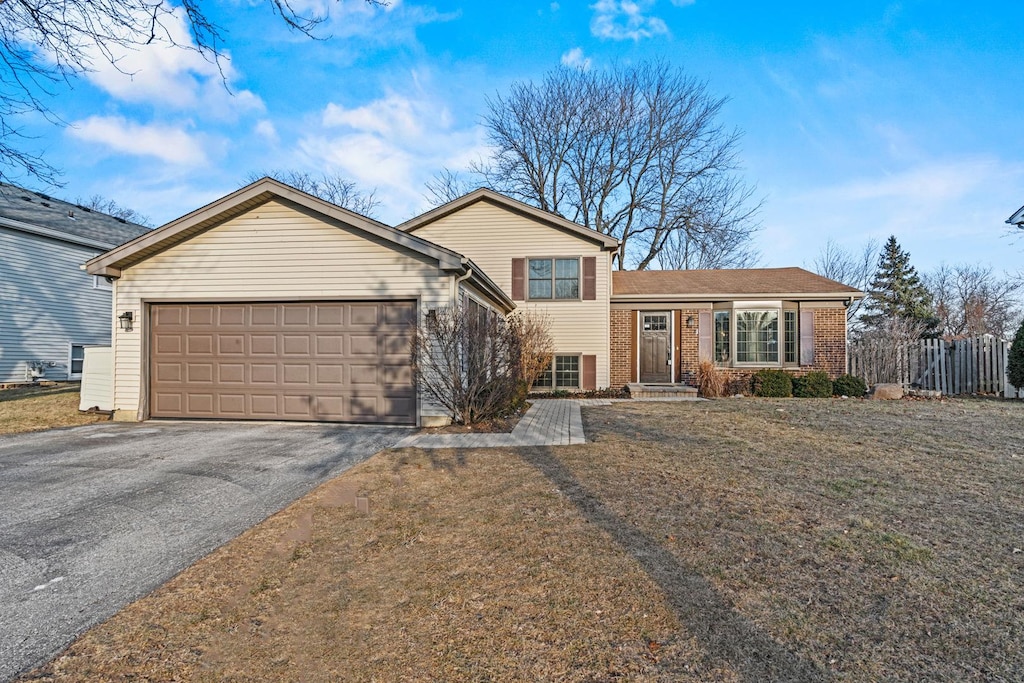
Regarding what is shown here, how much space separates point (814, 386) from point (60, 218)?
78.8ft

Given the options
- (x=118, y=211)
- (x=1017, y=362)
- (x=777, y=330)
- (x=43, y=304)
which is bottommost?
(x=1017, y=362)

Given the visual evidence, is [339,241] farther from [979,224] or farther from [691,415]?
[979,224]

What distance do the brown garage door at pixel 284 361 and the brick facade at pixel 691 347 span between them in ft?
26.8

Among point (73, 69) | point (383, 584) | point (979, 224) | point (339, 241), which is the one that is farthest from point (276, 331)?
point (979, 224)

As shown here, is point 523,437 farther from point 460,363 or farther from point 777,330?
point 777,330

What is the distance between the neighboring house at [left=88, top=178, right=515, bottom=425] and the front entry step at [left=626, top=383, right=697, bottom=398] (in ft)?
22.4

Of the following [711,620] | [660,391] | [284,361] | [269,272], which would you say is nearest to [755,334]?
[660,391]

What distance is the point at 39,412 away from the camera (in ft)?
31.9

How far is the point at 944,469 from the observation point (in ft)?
17.6

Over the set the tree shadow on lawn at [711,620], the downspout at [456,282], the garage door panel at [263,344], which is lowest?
the tree shadow on lawn at [711,620]

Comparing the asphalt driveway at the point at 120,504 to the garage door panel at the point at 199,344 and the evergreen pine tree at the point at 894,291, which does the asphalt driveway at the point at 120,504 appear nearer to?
the garage door panel at the point at 199,344

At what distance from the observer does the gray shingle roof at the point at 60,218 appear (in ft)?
50.8

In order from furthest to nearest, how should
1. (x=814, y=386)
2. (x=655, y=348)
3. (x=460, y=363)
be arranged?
1. (x=655, y=348)
2. (x=814, y=386)
3. (x=460, y=363)

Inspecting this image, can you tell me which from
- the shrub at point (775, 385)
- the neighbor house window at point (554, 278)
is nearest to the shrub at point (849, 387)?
the shrub at point (775, 385)
